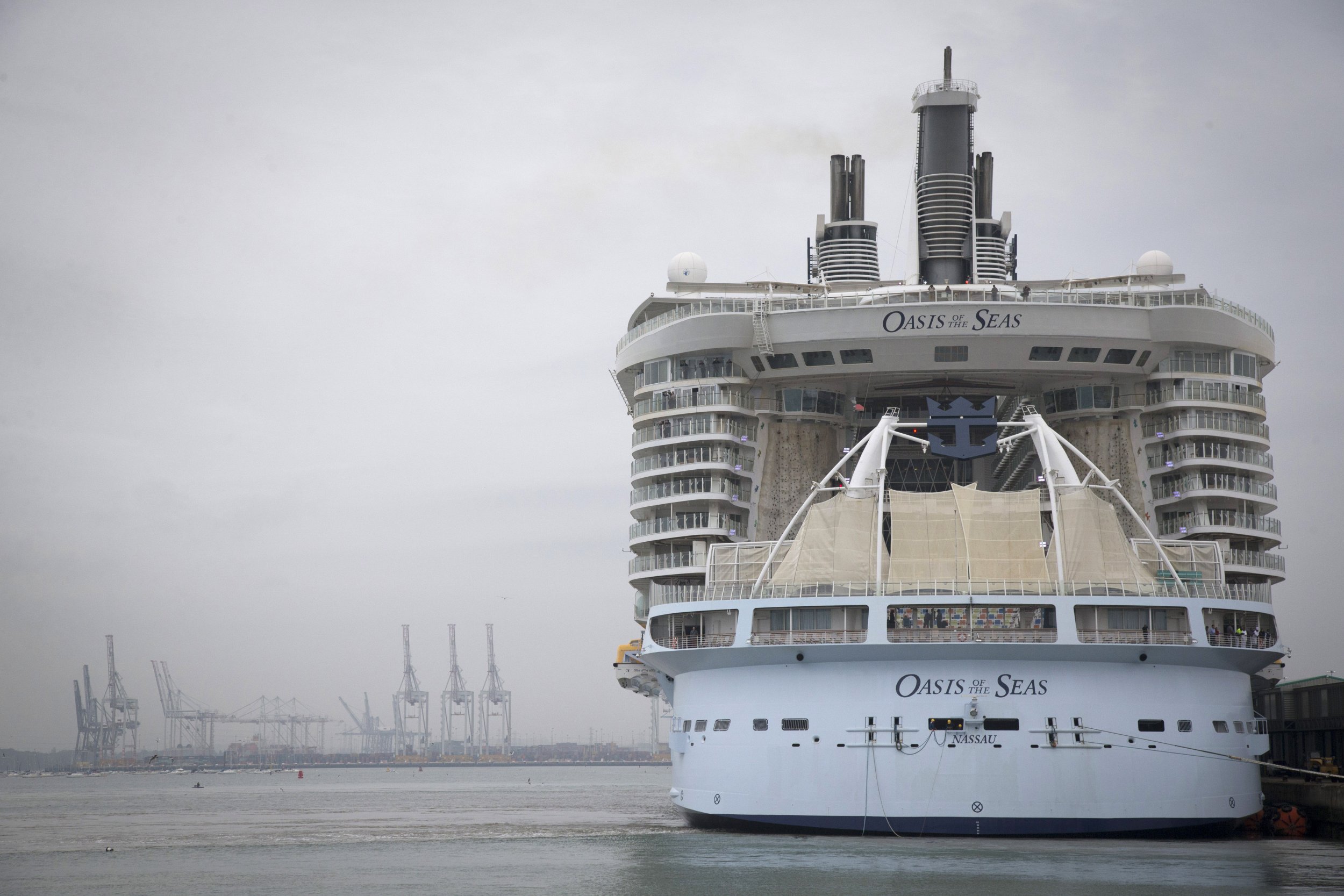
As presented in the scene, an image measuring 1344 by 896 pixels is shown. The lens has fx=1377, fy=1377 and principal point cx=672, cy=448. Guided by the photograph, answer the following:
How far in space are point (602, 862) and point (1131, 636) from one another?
1509 cm

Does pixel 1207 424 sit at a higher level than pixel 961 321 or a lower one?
lower

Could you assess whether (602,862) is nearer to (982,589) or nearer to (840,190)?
(982,589)

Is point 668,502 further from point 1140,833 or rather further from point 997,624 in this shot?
point 1140,833

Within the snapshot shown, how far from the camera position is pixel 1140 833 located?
3578 centimetres

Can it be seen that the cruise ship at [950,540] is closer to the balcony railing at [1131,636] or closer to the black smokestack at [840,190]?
the balcony railing at [1131,636]

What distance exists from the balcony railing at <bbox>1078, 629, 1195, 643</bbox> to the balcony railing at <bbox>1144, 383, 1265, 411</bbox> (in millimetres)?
11343

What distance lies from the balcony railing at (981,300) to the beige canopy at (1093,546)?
25.2ft

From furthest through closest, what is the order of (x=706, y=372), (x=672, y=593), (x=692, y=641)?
1. (x=706, y=372)
2. (x=672, y=593)
3. (x=692, y=641)

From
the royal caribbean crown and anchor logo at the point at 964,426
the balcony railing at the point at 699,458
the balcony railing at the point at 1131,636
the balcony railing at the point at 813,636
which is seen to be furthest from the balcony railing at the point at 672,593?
the balcony railing at the point at 1131,636

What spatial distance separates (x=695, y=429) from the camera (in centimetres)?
4653

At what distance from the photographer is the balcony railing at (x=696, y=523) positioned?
45.5 m

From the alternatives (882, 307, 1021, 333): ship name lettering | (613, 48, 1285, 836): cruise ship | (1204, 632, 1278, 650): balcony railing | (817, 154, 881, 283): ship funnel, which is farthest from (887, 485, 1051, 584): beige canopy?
(817, 154, 881, 283): ship funnel

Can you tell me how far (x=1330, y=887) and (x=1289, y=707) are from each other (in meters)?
32.4

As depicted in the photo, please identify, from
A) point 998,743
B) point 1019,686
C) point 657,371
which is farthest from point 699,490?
point 998,743
